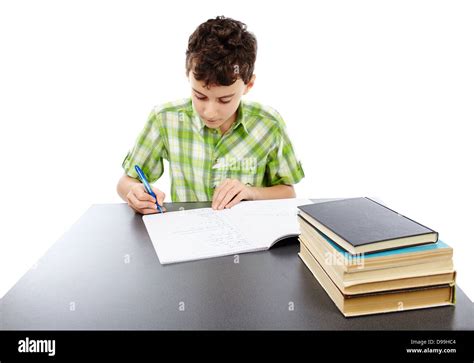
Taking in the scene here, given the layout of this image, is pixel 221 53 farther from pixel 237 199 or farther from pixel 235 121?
pixel 237 199

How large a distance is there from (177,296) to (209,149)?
1063 millimetres

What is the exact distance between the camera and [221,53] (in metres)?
1.58

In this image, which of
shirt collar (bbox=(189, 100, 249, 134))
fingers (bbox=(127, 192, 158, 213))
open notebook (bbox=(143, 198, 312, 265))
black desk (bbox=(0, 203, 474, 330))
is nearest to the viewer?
black desk (bbox=(0, 203, 474, 330))

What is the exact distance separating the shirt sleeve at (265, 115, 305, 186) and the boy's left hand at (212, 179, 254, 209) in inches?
16.8

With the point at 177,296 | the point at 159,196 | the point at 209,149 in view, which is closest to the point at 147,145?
the point at 209,149

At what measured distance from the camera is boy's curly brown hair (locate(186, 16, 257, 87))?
1.52 metres

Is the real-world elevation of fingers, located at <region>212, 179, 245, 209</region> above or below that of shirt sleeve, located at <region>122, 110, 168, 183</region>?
below

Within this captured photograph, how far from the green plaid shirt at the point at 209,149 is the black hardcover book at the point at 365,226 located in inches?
34.3

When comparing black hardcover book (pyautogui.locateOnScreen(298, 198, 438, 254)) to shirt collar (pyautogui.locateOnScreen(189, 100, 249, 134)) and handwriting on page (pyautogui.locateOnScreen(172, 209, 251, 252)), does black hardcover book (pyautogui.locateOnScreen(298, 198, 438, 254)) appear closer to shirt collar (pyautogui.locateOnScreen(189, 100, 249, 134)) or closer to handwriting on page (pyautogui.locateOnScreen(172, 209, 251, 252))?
handwriting on page (pyautogui.locateOnScreen(172, 209, 251, 252))

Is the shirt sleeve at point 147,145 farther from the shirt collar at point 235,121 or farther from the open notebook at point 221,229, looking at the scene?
the open notebook at point 221,229

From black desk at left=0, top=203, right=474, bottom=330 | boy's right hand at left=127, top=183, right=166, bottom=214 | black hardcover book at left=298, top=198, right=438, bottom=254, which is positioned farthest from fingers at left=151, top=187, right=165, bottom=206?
black hardcover book at left=298, top=198, right=438, bottom=254

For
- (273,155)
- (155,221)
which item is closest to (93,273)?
(155,221)

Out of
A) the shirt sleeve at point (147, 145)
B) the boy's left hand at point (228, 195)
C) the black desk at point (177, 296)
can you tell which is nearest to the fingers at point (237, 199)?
the boy's left hand at point (228, 195)
